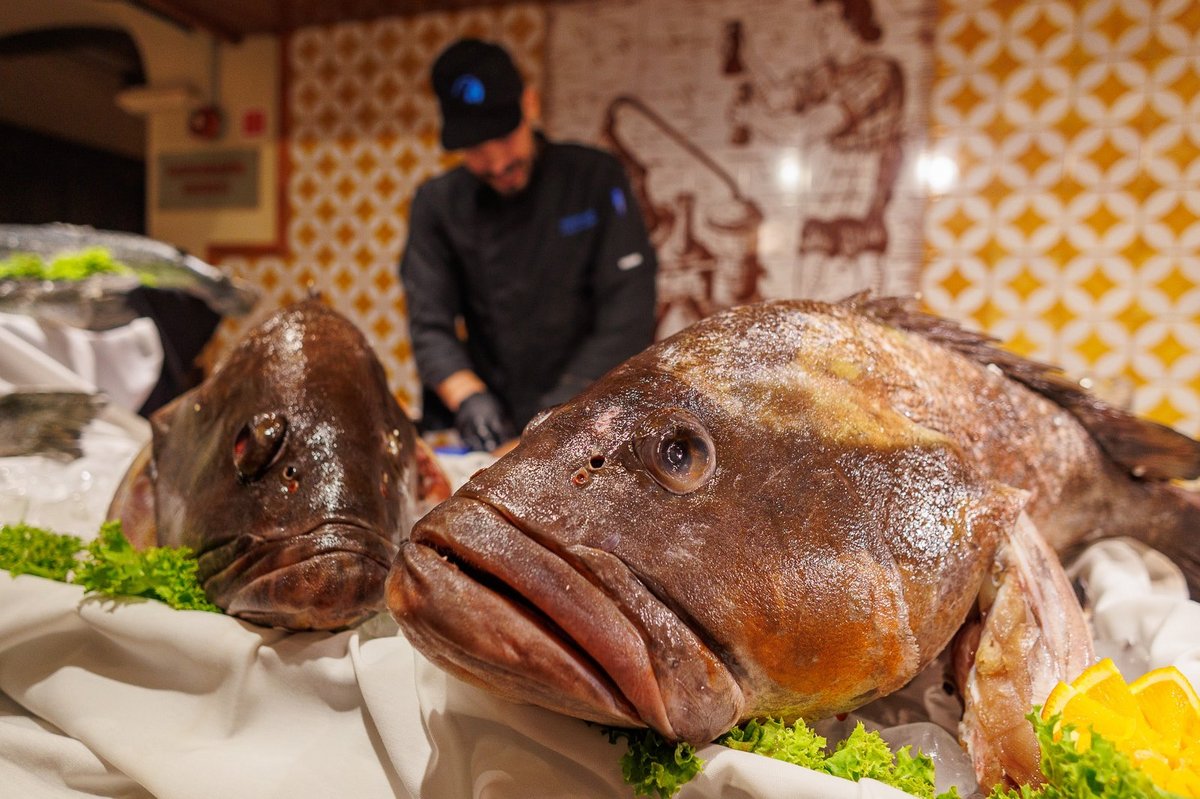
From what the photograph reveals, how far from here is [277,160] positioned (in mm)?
6570

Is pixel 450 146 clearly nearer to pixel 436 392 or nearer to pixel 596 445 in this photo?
pixel 436 392

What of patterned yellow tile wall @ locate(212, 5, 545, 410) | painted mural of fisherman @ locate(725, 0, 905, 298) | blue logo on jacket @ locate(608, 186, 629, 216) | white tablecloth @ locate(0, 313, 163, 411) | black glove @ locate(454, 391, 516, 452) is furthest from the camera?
patterned yellow tile wall @ locate(212, 5, 545, 410)

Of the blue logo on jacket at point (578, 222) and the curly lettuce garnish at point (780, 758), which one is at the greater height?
the blue logo on jacket at point (578, 222)

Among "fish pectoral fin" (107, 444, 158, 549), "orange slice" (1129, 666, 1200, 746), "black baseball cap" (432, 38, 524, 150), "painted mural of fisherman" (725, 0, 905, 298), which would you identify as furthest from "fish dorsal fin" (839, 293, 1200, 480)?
"painted mural of fisherman" (725, 0, 905, 298)

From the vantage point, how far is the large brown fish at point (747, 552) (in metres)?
0.87

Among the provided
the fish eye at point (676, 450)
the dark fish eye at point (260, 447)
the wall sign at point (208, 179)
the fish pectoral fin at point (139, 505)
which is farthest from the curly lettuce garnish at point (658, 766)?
the wall sign at point (208, 179)

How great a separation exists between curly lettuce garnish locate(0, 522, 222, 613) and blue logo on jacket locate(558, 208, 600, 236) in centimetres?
265

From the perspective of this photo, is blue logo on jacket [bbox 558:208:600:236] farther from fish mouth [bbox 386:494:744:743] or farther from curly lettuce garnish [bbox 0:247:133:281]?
fish mouth [bbox 386:494:744:743]

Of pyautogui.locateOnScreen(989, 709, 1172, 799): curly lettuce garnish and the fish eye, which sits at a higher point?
the fish eye

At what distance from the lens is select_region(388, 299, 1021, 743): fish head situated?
0.87 m

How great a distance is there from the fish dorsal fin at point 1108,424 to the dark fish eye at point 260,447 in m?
1.23

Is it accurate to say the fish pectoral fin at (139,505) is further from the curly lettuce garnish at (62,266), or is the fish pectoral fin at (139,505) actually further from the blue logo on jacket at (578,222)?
the blue logo on jacket at (578,222)

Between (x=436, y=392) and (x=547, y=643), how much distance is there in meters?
3.10

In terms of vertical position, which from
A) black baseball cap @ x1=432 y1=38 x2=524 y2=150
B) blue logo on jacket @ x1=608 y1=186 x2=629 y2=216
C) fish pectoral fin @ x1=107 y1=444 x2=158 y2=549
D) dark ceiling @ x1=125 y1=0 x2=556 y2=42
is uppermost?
dark ceiling @ x1=125 y1=0 x2=556 y2=42
